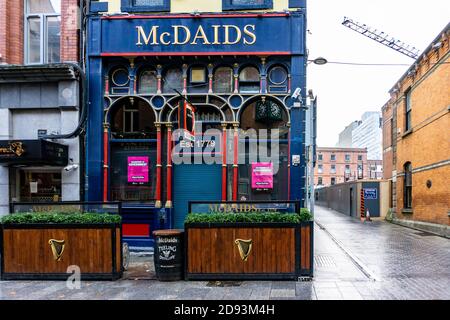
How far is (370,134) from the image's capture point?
124 m

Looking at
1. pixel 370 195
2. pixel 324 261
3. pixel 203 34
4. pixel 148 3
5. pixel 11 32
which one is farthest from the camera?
pixel 370 195

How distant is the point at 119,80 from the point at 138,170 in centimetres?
299

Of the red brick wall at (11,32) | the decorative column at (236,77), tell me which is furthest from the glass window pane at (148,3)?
the red brick wall at (11,32)

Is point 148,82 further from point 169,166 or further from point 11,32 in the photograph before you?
point 11,32

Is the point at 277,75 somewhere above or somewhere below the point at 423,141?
above

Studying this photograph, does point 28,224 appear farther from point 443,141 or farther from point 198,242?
point 443,141

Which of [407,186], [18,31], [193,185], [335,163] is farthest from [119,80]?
[335,163]

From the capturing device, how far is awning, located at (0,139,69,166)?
38.9 feet

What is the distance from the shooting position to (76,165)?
12961 millimetres

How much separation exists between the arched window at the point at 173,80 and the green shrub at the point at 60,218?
5.17 m

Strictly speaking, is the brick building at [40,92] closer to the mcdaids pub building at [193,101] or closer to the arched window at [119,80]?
the mcdaids pub building at [193,101]

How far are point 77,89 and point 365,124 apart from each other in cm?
12557

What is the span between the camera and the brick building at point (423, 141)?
18016mm

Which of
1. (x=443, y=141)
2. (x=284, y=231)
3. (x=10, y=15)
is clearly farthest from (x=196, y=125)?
(x=443, y=141)
